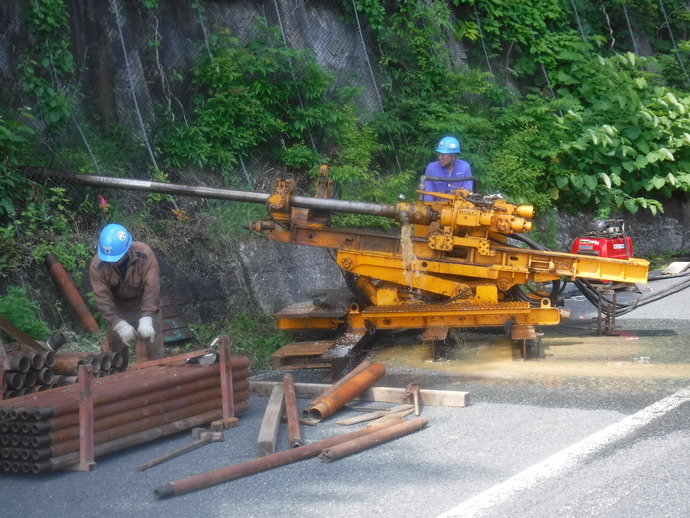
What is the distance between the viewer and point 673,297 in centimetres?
1251

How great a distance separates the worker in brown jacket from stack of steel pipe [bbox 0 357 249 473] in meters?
0.44

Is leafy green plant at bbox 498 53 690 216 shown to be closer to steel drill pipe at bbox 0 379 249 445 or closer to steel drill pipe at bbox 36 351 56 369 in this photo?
steel drill pipe at bbox 0 379 249 445

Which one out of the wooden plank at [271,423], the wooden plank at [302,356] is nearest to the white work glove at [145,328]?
the wooden plank at [271,423]

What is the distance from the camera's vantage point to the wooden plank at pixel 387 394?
736 centimetres

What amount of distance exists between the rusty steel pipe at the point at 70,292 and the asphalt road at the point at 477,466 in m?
2.34

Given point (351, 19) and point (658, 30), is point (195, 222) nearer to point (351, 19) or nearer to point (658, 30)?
point (351, 19)

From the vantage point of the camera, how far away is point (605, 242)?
12.0 metres

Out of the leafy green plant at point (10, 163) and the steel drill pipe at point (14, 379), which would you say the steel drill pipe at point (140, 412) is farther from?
the leafy green plant at point (10, 163)

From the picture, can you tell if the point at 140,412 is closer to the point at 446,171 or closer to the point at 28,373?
the point at 28,373

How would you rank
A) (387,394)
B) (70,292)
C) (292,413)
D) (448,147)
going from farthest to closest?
(448,147), (70,292), (387,394), (292,413)

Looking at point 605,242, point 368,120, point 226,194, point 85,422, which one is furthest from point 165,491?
point 368,120

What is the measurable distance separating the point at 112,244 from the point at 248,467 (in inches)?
107

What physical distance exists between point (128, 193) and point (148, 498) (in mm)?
6092

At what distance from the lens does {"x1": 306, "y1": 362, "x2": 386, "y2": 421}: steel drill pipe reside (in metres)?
7.02
